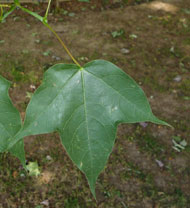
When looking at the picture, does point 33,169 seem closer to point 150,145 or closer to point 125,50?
point 150,145

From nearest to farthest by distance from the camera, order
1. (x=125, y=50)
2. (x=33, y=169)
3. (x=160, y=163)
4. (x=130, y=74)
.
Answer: (x=33, y=169) < (x=160, y=163) < (x=130, y=74) < (x=125, y=50)

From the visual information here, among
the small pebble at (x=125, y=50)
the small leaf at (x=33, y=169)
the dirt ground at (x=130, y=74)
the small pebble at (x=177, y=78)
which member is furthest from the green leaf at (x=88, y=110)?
the small pebble at (x=125, y=50)

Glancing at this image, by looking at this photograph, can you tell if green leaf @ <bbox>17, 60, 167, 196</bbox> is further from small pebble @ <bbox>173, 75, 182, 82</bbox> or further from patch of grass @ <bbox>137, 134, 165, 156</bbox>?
small pebble @ <bbox>173, 75, 182, 82</bbox>

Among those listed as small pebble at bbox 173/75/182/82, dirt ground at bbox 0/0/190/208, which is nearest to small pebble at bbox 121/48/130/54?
dirt ground at bbox 0/0/190/208

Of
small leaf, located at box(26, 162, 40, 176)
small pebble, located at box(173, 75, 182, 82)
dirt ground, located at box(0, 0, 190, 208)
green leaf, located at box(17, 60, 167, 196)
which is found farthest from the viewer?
small pebble, located at box(173, 75, 182, 82)

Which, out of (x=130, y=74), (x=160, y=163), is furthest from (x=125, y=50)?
(x=160, y=163)

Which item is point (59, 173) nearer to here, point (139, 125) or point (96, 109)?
point (139, 125)

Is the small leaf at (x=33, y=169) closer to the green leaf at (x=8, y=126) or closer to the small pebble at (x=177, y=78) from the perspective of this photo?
the green leaf at (x=8, y=126)
